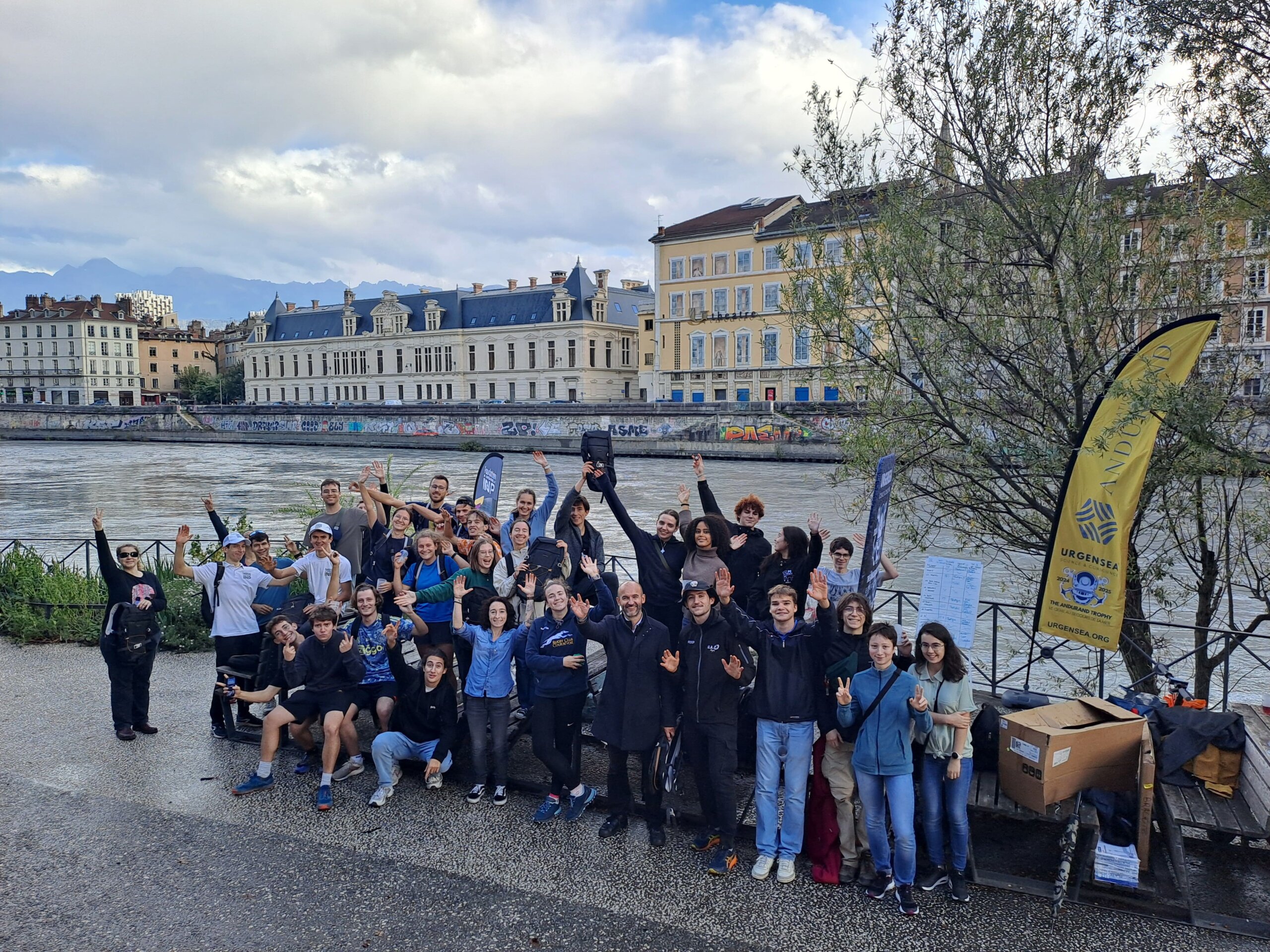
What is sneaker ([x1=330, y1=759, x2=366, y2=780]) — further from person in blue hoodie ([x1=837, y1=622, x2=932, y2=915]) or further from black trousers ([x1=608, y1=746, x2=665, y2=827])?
person in blue hoodie ([x1=837, y1=622, x2=932, y2=915])

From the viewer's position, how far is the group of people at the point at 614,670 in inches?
215

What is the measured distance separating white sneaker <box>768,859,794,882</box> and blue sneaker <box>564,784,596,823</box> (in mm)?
1482

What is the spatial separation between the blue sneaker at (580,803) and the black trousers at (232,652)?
3.26 m

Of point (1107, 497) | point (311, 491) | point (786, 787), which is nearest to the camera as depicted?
point (786, 787)

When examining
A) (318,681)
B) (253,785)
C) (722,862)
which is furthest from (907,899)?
(253,785)

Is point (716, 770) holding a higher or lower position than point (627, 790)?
higher

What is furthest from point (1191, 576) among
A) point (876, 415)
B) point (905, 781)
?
point (905, 781)

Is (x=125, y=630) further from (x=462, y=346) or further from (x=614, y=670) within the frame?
(x=462, y=346)

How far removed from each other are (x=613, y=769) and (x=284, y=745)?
10.8 ft

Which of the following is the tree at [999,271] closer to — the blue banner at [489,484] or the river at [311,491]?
the river at [311,491]

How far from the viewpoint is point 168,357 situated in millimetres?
143375

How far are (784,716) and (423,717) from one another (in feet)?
9.70

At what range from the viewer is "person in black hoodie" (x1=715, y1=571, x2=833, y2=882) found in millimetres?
5605

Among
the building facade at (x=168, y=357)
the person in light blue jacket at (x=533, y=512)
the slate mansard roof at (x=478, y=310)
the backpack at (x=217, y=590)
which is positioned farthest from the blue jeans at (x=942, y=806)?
the building facade at (x=168, y=357)
